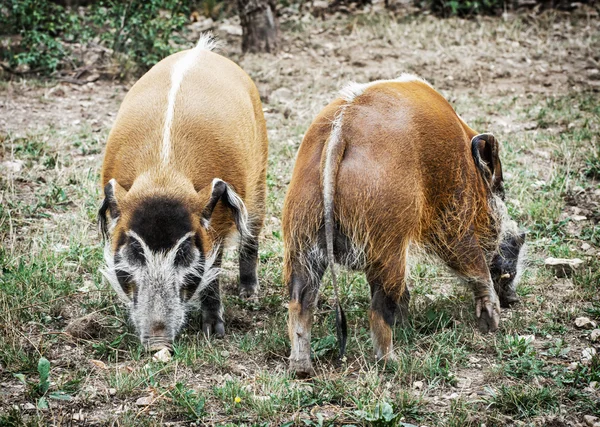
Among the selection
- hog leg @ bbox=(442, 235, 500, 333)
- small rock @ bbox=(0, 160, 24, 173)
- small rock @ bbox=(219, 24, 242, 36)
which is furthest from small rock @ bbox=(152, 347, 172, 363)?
small rock @ bbox=(219, 24, 242, 36)

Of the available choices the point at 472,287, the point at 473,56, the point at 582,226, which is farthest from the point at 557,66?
the point at 472,287

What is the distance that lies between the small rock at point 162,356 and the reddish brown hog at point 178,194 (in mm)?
42

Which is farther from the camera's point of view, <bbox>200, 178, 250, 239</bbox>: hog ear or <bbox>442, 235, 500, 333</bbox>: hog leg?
<bbox>442, 235, 500, 333</bbox>: hog leg

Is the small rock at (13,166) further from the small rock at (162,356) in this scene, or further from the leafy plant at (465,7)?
the leafy plant at (465,7)

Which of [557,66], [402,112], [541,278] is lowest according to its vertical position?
[541,278]

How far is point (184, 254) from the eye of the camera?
12.5 ft

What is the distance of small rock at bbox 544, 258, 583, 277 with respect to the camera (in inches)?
187

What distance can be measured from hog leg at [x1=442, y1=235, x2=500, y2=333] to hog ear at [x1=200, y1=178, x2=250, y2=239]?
1.17 metres

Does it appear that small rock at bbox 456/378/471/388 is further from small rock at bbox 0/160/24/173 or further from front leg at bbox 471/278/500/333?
small rock at bbox 0/160/24/173

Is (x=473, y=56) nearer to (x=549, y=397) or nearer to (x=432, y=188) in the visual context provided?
(x=432, y=188)

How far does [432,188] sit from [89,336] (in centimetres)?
210

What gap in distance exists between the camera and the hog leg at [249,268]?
4.76 m

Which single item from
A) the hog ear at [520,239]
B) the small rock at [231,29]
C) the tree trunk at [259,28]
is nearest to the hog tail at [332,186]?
the hog ear at [520,239]

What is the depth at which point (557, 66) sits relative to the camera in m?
8.67
